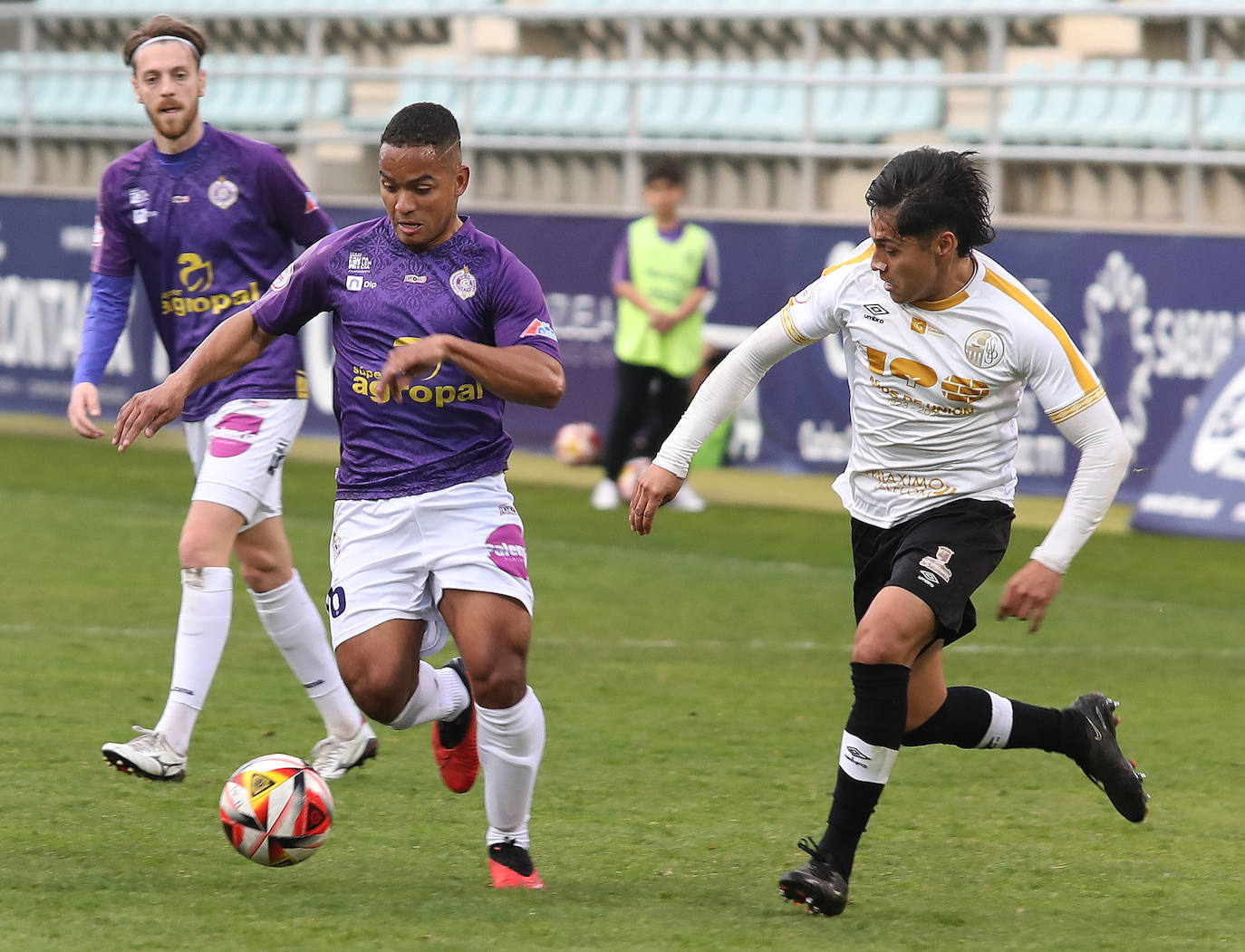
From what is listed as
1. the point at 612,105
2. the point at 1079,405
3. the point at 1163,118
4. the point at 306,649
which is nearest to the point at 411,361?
the point at 1079,405

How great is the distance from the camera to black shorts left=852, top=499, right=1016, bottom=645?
4758 mm

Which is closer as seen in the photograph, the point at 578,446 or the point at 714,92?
the point at 578,446

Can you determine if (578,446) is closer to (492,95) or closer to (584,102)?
(584,102)

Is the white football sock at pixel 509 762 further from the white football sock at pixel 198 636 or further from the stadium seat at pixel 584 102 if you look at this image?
the stadium seat at pixel 584 102

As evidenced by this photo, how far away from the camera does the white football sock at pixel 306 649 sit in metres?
6.00

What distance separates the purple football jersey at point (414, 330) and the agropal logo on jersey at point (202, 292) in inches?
45.7

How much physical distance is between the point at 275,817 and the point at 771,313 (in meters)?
10.3

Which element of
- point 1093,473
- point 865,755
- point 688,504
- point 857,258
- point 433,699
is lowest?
point 688,504

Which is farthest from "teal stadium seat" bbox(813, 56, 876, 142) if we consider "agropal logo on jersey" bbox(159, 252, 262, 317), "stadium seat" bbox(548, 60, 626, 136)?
"agropal logo on jersey" bbox(159, 252, 262, 317)

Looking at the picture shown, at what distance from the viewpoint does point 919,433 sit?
16.1 ft

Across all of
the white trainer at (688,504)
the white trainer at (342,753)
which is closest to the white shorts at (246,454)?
the white trainer at (342,753)

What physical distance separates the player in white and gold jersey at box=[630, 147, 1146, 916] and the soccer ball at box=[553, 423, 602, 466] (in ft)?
29.5

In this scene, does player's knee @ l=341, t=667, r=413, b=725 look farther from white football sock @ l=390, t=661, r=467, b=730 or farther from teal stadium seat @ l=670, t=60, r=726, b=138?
teal stadium seat @ l=670, t=60, r=726, b=138

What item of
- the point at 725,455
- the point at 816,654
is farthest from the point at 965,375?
the point at 725,455
